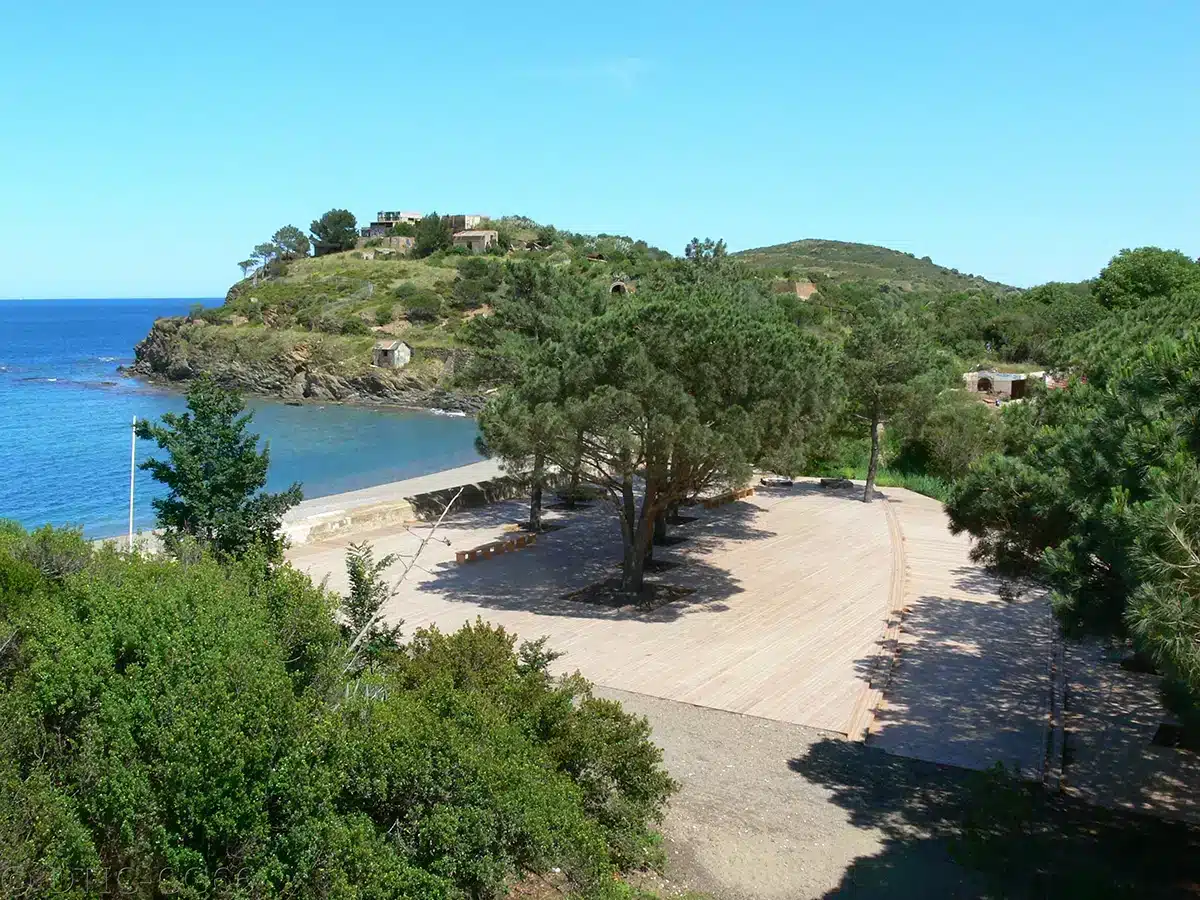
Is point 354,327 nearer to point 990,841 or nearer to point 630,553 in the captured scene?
point 630,553

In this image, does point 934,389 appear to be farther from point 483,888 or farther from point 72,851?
point 72,851

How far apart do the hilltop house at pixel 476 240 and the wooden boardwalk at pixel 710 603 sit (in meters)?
76.0

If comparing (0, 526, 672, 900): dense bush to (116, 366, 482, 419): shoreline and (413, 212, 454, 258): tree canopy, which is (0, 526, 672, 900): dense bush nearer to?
(116, 366, 482, 419): shoreline

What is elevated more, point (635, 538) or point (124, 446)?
point (635, 538)

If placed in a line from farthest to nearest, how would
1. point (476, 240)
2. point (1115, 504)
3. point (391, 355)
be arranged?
1. point (476, 240)
2. point (391, 355)
3. point (1115, 504)

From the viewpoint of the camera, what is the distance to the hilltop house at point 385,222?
121512 millimetres

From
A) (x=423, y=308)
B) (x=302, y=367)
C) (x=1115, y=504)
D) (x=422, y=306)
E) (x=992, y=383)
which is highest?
(x=422, y=306)

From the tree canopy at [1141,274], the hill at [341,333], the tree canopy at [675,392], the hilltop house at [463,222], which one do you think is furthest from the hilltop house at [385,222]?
the tree canopy at [675,392]

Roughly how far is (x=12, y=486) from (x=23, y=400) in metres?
32.1

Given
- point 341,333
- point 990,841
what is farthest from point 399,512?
point 341,333

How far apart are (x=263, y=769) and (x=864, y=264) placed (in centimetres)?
14911

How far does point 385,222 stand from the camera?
128 metres

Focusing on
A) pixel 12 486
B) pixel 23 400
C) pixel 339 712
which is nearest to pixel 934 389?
pixel 339 712

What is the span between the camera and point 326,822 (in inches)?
221
